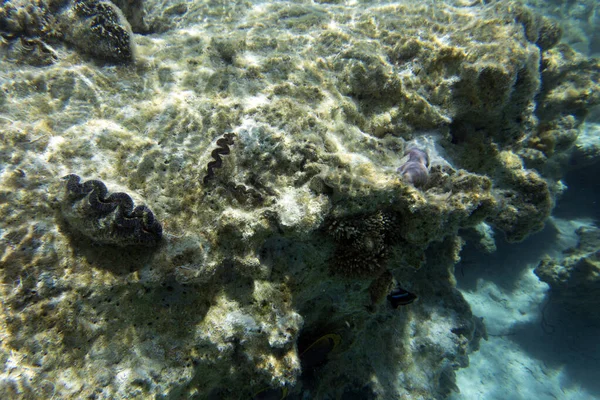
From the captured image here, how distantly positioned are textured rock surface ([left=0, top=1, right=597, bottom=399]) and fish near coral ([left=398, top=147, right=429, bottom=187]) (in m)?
0.20

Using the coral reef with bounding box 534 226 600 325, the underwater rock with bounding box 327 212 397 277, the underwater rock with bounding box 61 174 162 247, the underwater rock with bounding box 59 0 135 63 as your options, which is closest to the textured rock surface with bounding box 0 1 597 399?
the underwater rock with bounding box 327 212 397 277

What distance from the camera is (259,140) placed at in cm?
334

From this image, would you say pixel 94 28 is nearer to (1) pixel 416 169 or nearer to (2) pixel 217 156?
(2) pixel 217 156

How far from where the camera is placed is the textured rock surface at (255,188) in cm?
269

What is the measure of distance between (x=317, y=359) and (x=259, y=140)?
3.23 metres

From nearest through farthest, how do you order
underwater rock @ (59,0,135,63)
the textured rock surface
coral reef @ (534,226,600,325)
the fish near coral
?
the textured rock surface < the fish near coral < underwater rock @ (59,0,135,63) < coral reef @ (534,226,600,325)


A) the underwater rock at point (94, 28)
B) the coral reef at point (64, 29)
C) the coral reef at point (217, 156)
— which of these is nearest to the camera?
the coral reef at point (217, 156)

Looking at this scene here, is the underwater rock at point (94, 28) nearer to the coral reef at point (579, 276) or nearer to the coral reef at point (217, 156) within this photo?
the coral reef at point (217, 156)

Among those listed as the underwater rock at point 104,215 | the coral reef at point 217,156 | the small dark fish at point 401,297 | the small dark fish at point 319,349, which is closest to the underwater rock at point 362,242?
the small dark fish at point 401,297

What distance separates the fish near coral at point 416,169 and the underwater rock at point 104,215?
9.20 ft

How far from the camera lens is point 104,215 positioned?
2715 mm

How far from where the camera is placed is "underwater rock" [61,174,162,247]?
2711mm

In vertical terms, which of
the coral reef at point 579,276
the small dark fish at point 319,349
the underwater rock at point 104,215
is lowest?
the coral reef at point 579,276

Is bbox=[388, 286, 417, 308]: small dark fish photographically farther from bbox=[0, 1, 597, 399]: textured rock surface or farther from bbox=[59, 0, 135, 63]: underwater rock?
bbox=[59, 0, 135, 63]: underwater rock
